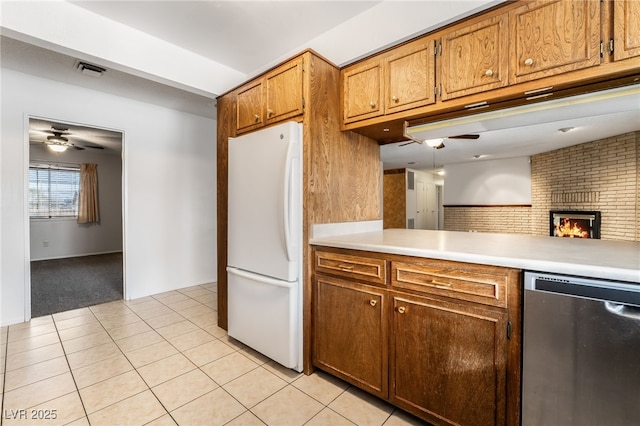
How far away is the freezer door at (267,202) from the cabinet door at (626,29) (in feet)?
5.08

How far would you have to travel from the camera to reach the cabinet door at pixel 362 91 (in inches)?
73.7

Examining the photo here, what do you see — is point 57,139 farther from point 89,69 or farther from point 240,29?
point 240,29

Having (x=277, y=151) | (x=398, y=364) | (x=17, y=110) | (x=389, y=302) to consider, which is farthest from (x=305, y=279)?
(x=17, y=110)

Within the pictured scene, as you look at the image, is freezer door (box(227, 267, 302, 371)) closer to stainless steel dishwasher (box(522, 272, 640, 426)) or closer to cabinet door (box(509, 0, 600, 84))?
stainless steel dishwasher (box(522, 272, 640, 426))

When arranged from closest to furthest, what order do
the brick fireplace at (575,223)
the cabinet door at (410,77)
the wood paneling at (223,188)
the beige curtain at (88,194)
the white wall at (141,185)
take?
the cabinet door at (410,77) → the wood paneling at (223,188) → the white wall at (141,185) → the brick fireplace at (575,223) → the beige curtain at (88,194)

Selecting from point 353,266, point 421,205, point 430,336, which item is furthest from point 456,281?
point 421,205

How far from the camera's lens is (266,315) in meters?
2.00

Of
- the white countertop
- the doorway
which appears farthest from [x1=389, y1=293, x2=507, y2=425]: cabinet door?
the doorway

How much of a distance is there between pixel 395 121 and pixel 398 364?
1462 mm

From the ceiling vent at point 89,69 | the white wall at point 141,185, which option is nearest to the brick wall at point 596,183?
the white wall at point 141,185

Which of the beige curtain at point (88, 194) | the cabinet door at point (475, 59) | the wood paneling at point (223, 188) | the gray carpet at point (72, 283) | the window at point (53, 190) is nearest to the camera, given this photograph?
the cabinet door at point (475, 59)

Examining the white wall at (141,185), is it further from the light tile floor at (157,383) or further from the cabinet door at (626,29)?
the cabinet door at (626,29)

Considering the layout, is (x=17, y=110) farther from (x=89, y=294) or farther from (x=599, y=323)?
(x=599, y=323)

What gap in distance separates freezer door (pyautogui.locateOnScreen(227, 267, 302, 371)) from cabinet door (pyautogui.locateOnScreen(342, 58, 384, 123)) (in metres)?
1.26
